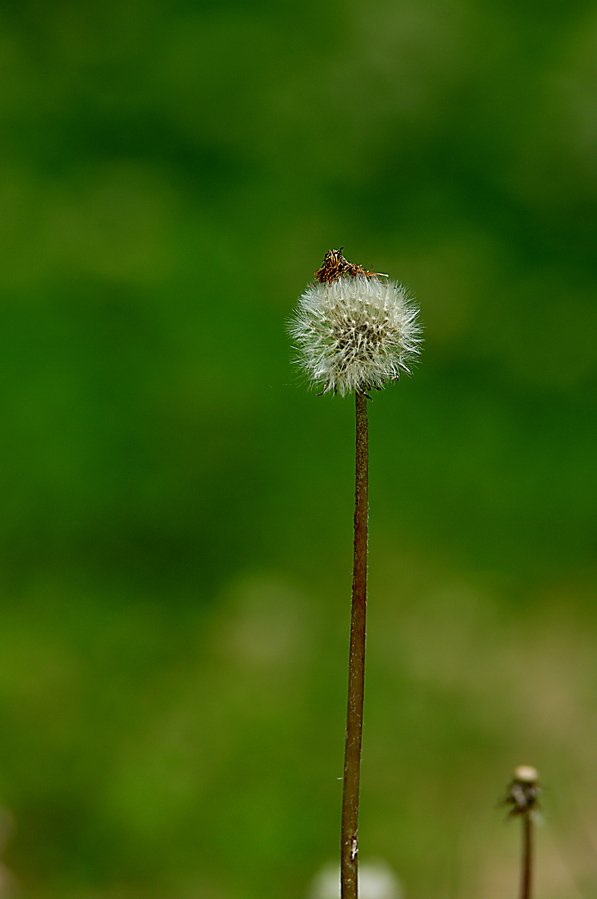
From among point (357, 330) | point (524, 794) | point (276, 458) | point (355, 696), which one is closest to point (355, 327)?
point (357, 330)

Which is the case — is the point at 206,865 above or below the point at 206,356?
below

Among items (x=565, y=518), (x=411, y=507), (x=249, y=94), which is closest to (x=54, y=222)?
(x=249, y=94)

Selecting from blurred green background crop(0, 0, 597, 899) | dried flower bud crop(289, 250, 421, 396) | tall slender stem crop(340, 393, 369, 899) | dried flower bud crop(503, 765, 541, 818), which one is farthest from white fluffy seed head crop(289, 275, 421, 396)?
blurred green background crop(0, 0, 597, 899)

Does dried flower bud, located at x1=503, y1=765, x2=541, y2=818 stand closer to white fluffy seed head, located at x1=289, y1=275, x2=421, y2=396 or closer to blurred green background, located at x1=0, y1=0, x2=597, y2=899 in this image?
white fluffy seed head, located at x1=289, y1=275, x2=421, y2=396

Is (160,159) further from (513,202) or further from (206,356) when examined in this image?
(513,202)

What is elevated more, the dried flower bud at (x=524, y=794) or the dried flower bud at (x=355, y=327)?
the dried flower bud at (x=355, y=327)

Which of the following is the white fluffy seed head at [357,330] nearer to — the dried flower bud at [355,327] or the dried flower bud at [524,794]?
the dried flower bud at [355,327]

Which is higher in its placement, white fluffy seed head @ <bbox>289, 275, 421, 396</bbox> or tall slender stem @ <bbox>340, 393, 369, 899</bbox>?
white fluffy seed head @ <bbox>289, 275, 421, 396</bbox>

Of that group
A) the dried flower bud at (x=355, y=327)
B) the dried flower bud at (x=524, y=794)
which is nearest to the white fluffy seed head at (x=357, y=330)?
the dried flower bud at (x=355, y=327)
